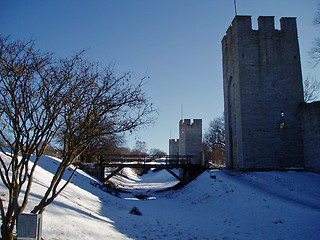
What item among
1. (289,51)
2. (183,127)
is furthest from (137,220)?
(183,127)

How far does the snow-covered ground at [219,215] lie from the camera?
8.36 m

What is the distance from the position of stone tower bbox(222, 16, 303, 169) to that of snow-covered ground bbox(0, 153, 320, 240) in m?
2.70

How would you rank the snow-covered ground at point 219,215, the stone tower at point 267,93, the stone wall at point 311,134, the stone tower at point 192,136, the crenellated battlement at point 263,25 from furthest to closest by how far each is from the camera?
the stone tower at point 192,136
the crenellated battlement at point 263,25
the stone tower at point 267,93
the stone wall at point 311,134
the snow-covered ground at point 219,215

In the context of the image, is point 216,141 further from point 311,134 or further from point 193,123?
point 311,134

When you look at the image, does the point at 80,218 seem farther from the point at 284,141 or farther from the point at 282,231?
the point at 284,141

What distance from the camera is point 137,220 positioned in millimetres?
11344

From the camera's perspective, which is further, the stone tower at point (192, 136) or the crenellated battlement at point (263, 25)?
the stone tower at point (192, 136)

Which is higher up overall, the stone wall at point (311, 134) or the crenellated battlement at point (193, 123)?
the crenellated battlement at point (193, 123)

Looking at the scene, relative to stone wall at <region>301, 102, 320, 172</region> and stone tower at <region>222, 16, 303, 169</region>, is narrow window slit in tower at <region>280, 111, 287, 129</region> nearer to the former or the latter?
stone tower at <region>222, 16, 303, 169</region>

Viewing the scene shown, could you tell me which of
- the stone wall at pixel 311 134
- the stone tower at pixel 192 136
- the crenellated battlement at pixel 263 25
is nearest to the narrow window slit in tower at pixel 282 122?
the stone wall at pixel 311 134

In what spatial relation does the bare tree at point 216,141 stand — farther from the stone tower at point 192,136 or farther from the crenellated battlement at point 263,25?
the crenellated battlement at point 263,25

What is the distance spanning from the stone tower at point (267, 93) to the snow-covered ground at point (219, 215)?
8.87ft

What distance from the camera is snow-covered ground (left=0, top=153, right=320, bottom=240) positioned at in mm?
8359

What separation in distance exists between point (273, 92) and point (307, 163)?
5255 millimetres
